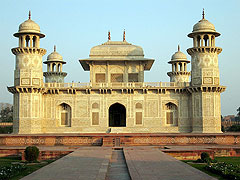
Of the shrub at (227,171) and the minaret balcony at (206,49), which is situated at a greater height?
the minaret balcony at (206,49)

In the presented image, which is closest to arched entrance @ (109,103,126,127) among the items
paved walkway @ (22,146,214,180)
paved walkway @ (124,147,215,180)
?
paved walkway @ (22,146,214,180)

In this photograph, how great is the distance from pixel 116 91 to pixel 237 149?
54.9ft

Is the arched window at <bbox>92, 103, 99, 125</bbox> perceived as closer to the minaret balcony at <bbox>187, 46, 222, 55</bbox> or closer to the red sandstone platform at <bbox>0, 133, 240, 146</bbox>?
the red sandstone platform at <bbox>0, 133, 240, 146</bbox>

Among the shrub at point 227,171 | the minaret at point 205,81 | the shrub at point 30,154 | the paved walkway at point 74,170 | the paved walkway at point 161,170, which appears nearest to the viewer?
the paved walkway at point 161,170

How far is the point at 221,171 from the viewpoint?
1147 cm

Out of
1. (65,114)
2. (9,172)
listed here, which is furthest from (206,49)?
(9,172)

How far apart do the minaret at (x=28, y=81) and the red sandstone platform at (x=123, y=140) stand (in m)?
8.14

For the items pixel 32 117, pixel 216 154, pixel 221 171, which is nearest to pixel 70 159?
pixel 221 171

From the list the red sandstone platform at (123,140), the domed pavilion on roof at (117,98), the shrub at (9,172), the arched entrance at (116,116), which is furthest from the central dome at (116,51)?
the shrub at (9,172)

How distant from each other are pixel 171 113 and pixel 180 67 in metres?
13.1

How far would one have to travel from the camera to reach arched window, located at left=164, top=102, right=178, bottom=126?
112 feet

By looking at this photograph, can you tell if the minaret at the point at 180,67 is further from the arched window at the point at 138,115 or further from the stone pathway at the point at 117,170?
the stone pathway at the point at 117,170

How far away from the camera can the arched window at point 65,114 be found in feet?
113

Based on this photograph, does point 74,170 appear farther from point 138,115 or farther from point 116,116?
point 116,116
